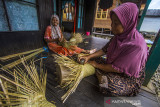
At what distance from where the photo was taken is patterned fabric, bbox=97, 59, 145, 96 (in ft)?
3.31

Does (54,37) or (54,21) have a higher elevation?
(54,21)

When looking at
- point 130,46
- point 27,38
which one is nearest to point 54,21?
point 27,38

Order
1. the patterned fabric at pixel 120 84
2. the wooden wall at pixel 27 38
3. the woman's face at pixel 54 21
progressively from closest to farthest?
the patterned fabric at pixel 120 84, the wooden wall at pixel 27 38, the woman's face at pixel 54 21

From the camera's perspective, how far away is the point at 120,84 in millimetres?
1008

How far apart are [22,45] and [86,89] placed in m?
2.28

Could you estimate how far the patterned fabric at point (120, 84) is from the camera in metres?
1.01

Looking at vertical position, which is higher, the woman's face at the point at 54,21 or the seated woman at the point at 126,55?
the woman's face at the point at 54,21

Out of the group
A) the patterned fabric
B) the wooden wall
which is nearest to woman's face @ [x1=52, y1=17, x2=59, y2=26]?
the wooden wall

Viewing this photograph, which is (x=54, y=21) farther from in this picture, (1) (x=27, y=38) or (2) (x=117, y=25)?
(2) (x=117, y=25)

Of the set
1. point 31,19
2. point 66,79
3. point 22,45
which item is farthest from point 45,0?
point 66,79

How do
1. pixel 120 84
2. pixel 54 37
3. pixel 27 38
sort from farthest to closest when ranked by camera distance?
pixel 54 37 → pixel 27 38 → pixel 120 84

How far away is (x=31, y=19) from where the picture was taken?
2479 mm

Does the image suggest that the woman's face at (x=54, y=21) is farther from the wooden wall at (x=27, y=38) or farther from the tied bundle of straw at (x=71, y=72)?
the tied bundle of straw at (x=71, y=72)

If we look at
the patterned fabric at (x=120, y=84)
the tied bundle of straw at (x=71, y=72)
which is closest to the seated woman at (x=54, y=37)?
the tied bundle of straw at (x=71, y=72)
